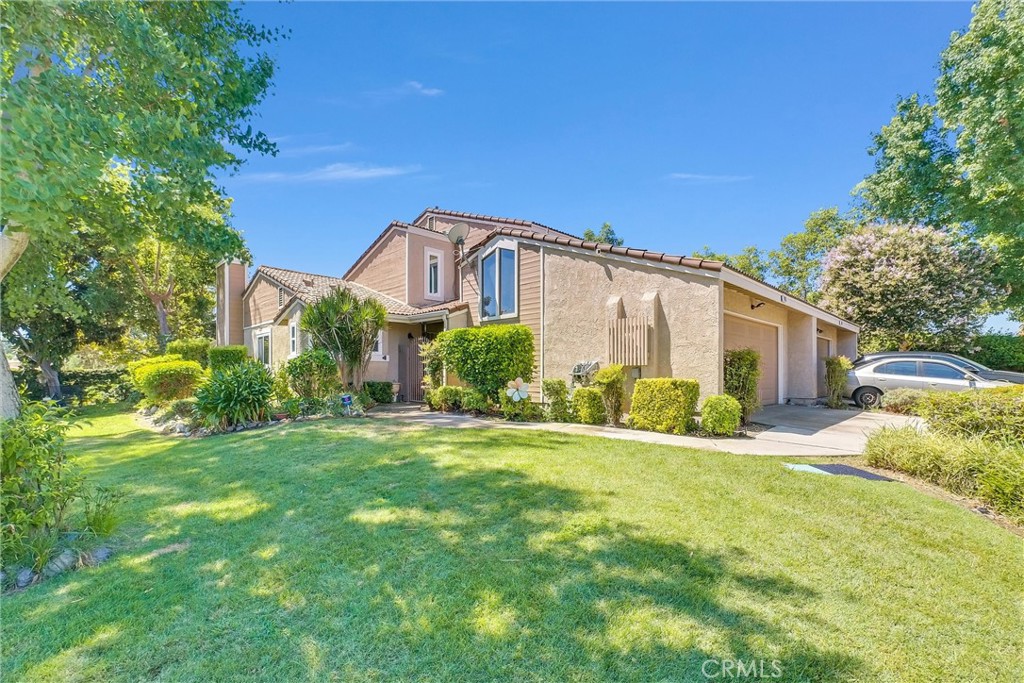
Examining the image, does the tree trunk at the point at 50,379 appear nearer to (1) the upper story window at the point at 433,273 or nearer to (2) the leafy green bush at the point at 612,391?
(1) the upper story window at the point at 433,273

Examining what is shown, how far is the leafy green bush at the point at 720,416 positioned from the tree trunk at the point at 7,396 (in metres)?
10.3

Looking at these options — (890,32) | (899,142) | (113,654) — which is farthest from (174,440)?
(899,142)

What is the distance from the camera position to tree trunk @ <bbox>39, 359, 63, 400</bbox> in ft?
67.3

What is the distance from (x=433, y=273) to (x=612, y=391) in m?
10.7

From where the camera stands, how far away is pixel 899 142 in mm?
18156

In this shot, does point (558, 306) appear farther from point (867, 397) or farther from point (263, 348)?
point (263, 348)

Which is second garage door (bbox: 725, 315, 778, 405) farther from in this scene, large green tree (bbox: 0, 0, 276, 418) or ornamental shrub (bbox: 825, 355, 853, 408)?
large green tree (bbox: 0, 0, 276, 418)

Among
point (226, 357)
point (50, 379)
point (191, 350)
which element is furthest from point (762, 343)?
point (50, 379)

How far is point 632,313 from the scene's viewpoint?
1009 centimetres

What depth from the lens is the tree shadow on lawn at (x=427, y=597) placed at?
241 centimetres

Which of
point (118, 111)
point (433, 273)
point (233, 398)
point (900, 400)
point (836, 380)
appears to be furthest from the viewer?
point (433, 273)

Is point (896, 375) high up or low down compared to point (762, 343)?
down

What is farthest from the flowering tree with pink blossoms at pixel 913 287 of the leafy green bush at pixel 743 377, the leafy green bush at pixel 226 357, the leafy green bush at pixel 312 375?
the leafy green bush at pixel 226 357

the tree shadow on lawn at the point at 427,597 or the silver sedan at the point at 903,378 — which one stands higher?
the silver sedan at the point at 903,378
